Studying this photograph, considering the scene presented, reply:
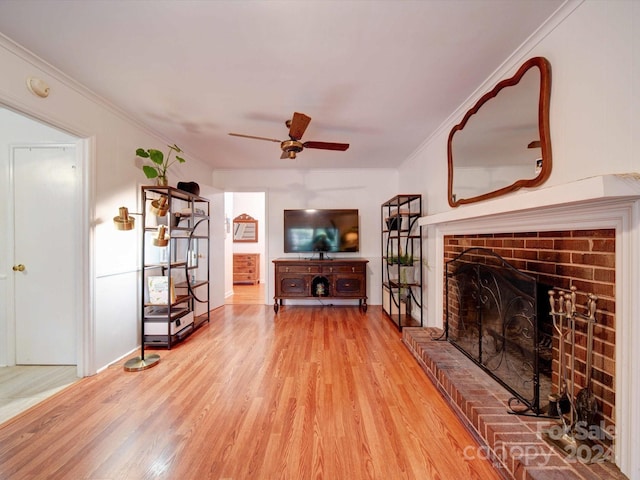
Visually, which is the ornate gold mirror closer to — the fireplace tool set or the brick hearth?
the brick hearth

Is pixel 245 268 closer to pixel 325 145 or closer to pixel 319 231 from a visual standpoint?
pixel 319 231

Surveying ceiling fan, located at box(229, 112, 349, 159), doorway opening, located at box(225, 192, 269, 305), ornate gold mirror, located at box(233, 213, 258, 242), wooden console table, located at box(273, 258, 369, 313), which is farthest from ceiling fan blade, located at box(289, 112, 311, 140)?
ornate gold mirror, located at box(233, 213, 258, 242)

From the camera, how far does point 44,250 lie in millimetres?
2256

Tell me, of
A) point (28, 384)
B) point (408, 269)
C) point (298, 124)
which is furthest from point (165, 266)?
point (408, 269)

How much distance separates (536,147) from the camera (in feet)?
4.86

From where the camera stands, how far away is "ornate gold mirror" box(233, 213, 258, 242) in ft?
21.4

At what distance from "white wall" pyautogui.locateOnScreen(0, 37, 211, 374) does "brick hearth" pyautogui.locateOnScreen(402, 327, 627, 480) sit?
289 centimetres

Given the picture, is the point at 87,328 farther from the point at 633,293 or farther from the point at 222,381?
the point at 633,293

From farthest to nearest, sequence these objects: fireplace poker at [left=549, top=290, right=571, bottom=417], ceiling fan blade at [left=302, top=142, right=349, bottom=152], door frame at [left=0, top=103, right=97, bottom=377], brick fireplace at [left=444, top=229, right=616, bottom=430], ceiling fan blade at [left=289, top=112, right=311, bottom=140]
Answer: ceiling fan blade at [left=302, top=142, right=349, bottom=152] < door frame at [left=0, top=103, right=97, bottom=377] < ceiling fan blade at [left=289, top=112, right=311, bottom=140] < fireplace poker at [left=549, top=290, right=571, bottom=417] < brick fireplace at [left=444, top=229, right=616, bottom=430]

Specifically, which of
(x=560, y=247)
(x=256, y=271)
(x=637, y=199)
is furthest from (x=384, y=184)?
(x=256, y=271)

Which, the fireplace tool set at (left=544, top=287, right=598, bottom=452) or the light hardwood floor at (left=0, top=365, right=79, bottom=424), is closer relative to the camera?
the fireplace tool set at (left=544, top=287, right=598, bottom=452)

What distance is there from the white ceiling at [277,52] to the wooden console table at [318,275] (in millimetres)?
2073

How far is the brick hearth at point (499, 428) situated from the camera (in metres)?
1.04

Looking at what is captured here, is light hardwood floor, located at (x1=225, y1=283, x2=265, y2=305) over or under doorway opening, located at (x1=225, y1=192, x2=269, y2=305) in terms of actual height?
under
